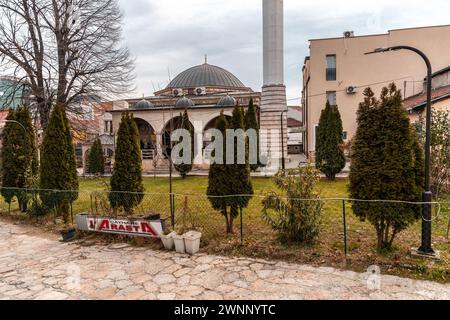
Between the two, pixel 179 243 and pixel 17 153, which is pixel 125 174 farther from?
pixel 17 153

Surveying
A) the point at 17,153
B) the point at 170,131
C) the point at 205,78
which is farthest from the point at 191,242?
the point at 205,78

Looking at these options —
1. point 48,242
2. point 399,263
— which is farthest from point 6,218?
point 399,263

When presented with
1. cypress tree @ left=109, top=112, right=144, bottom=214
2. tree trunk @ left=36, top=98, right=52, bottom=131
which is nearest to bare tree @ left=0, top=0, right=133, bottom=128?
tree trunk @ left=36, top=98, right=52, bottom=131

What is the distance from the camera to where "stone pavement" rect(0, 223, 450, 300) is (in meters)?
4.39

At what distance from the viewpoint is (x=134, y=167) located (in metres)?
8.12

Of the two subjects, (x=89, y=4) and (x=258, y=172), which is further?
(x=258, y=172)

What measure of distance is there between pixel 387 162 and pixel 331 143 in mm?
10309

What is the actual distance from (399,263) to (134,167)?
6451 millimetres

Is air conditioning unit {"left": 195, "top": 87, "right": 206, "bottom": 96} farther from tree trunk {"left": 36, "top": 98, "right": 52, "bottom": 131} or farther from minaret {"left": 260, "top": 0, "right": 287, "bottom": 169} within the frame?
tree trunk {"left": 36, "top": 98, "right": 52, "bottom": 131}

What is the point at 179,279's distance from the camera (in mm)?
4969

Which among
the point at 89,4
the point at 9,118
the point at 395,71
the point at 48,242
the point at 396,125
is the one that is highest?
the point at 89,4

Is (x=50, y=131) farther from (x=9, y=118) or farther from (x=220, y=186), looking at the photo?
(x=220, y=186)

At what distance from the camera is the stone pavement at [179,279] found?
439 centimetres

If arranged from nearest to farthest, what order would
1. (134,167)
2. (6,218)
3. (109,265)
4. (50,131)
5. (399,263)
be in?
(399,263), (109,265), (134,167), (50,131), (6,218)
